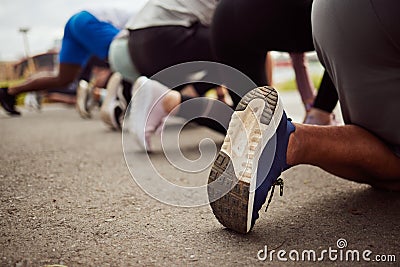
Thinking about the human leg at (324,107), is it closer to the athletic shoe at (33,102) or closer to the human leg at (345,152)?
the human leg at (345,152)

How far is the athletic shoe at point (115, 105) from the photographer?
2.11m

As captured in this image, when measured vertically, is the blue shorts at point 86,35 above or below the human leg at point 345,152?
below

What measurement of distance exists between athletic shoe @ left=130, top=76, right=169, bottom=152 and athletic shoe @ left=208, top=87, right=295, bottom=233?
78cm

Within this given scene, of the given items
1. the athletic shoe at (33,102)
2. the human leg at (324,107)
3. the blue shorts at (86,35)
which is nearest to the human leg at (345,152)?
the human leg at (324,107)

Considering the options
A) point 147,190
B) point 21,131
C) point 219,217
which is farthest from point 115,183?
point 21,131

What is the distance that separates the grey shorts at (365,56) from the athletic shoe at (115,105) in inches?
54.0

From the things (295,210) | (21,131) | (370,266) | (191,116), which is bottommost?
(21,131)

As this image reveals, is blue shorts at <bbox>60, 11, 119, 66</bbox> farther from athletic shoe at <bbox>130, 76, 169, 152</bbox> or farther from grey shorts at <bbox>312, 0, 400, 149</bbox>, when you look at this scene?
grey shorts at <bbox>312, 0, 400, 149</bbox>

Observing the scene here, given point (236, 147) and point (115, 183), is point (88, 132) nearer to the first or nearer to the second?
point (115, 183)

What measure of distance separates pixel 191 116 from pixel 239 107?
1047 mm

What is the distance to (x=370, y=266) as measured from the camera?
2.08 ft

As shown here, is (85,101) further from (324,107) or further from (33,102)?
(324,107)

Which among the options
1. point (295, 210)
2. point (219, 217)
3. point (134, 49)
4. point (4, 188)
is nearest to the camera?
point (219, 217)

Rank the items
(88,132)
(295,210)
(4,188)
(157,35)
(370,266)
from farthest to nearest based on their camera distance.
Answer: (88,132), (157,35), (4,188), (295,210), (370,266)
